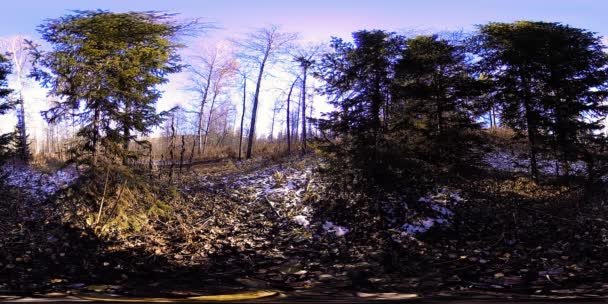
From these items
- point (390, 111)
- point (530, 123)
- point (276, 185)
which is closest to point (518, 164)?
point (530, 123)

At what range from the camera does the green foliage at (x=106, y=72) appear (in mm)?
10055

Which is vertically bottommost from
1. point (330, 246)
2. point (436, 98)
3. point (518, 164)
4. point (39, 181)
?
point (330, 246)

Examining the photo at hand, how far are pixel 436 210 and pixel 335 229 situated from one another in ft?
9.79

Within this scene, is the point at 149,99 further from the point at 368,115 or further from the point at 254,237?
the point at 368,115

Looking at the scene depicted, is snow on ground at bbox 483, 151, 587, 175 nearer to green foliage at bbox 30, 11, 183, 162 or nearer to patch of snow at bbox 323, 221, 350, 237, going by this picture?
patch of snow at bbox 323, 221, 350, 237

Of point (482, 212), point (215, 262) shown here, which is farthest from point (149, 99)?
point (482, 212)

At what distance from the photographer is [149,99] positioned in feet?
35.7

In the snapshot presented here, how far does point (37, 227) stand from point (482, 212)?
1068cm

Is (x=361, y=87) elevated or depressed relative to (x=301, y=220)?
→ elevated

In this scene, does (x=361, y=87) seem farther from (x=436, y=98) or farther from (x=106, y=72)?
(x=106, y=72)

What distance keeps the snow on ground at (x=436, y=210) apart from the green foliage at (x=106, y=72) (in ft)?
22.4

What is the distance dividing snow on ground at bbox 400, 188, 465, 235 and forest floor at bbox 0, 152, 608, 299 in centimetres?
5

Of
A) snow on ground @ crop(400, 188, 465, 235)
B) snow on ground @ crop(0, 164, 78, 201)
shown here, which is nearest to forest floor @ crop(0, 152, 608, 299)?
snow on ground @ crop(400, 188, 465, 235)

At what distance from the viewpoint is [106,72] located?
10.2 metres
